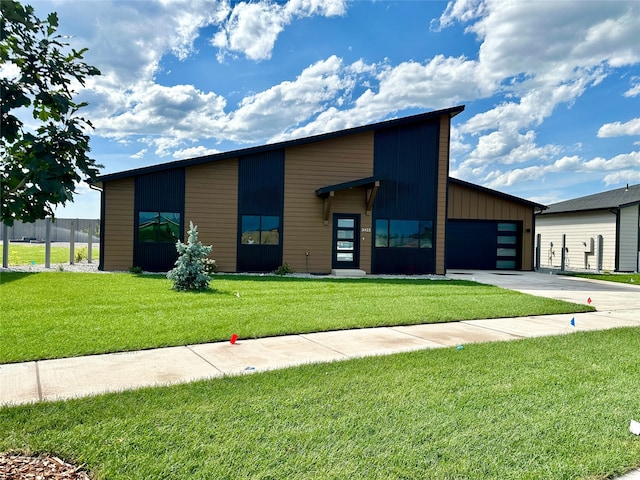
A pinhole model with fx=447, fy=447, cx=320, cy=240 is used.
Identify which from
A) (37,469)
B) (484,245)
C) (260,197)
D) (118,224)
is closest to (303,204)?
(260,197)

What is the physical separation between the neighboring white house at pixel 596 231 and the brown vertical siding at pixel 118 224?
18004 mm

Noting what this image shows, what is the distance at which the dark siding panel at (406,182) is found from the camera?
52.6ft

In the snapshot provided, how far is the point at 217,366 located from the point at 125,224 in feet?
37.4

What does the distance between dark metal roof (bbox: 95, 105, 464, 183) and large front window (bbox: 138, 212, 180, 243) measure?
142 centimetres

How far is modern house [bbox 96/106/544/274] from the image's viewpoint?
1459 cm

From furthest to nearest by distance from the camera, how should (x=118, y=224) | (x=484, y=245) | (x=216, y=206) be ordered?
(x=484, y=245) → (x=216, y=206) → (x=118, y=224)

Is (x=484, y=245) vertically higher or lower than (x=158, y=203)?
A: lower

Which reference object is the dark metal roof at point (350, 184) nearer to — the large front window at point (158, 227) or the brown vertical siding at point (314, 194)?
the brown vertical siding at point (314, 194)

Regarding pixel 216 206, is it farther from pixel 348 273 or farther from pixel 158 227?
pixel 348 273

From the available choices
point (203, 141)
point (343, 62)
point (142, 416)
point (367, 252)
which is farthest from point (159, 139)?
point (142, 416)

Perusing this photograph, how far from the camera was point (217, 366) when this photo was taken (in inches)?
178

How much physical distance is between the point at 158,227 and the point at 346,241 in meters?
6.43

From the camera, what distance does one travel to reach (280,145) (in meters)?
15.0

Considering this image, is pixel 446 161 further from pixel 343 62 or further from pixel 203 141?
pixel 203 141
